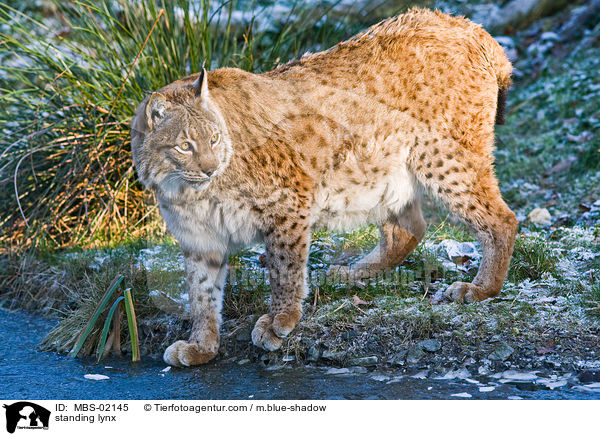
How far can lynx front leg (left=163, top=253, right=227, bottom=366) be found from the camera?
13.2ft

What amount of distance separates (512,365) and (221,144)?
201cm

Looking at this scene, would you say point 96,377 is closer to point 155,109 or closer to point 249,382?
point 249,382

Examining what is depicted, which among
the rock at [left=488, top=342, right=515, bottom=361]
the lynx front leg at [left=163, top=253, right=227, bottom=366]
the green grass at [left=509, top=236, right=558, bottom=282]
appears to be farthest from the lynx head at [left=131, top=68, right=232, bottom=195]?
the green grass at [left=509, top=236, right=558, bottom=282]

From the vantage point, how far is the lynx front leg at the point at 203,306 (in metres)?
4.02

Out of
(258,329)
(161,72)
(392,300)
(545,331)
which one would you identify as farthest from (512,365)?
(161,72)

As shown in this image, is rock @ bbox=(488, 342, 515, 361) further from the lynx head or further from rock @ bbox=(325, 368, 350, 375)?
the lynx head

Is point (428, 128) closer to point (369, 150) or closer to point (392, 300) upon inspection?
point (369, 150)

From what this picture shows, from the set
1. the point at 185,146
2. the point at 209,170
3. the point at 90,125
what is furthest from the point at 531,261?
the point at 90,125

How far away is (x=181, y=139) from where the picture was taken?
382 centimetres

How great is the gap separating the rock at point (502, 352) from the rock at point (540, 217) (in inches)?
96.1

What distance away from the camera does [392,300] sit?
446 cm

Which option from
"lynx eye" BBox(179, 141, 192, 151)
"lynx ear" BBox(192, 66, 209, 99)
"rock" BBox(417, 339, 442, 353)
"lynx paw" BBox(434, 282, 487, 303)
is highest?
"lynx ear" BBox(192, 66, 209, 99)

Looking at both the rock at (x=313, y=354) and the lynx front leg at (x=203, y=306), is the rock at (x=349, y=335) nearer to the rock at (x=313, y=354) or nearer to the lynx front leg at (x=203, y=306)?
the rock at (x=313, y=354)

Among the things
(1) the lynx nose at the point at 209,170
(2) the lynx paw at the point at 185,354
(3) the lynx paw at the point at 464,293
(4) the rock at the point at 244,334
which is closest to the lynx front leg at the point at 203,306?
(2) the lynx paw at the point at 185,354
